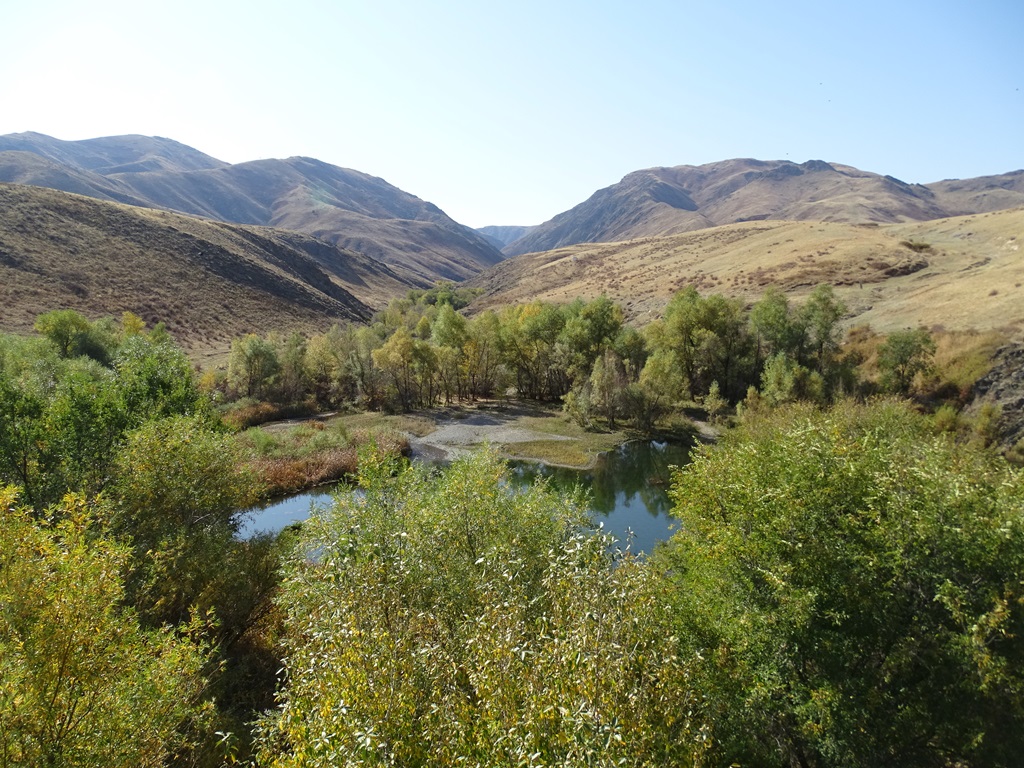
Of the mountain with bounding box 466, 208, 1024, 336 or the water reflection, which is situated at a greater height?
the mountain with bounding box 466, 208, 1024, 336

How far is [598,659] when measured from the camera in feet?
25.2

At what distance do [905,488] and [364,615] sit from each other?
44.2ft

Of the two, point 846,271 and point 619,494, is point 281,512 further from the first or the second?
point 846,271

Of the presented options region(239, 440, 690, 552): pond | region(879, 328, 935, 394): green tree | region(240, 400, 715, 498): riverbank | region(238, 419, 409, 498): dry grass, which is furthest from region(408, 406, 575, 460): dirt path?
region(879, 328, 935, 394): green tree

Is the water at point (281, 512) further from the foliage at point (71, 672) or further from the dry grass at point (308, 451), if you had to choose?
the foliage at point (71, 672)

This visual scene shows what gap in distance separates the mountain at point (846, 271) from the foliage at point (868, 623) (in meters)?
48.4

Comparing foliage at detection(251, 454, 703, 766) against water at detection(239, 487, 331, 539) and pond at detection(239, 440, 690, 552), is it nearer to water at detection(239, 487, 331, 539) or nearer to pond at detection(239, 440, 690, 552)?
pond at detection(239, 440, 690, 552)

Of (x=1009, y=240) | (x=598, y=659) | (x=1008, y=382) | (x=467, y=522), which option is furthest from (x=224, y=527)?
(x=1009, y=240)

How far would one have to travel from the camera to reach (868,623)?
1159 centimetres

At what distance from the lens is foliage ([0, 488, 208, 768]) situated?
25.8ft

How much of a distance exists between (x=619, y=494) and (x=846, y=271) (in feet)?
220

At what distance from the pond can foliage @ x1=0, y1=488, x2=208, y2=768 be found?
21.0 metres

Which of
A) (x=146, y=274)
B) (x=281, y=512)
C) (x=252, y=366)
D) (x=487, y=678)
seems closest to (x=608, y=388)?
(x=281, y=512)

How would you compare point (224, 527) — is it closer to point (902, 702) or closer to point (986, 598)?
point (902, 702)
